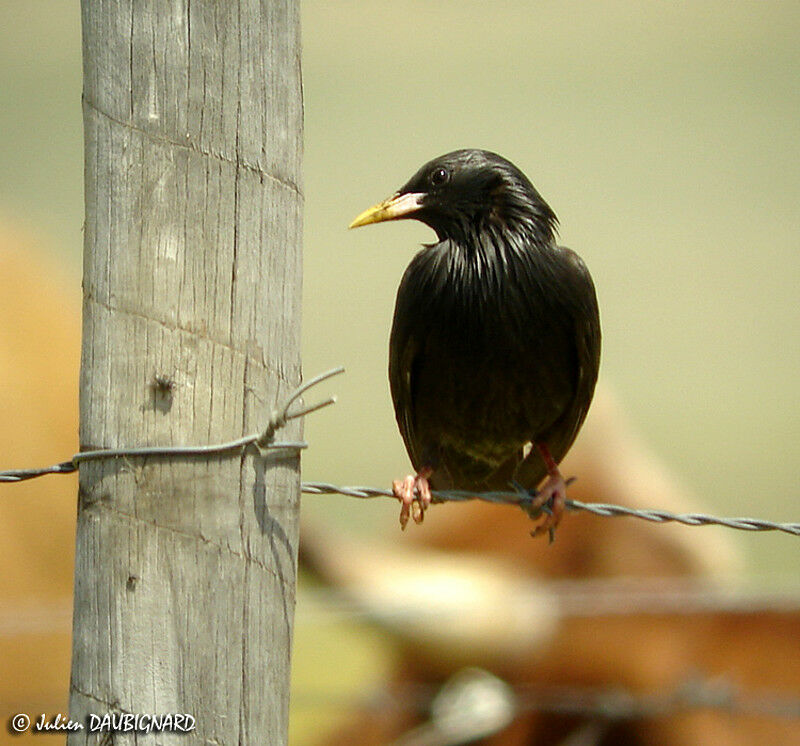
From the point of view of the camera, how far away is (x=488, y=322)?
3273 millimetres

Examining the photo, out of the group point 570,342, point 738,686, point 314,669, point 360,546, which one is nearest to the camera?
point 570,342

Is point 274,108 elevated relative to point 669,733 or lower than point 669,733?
elevated

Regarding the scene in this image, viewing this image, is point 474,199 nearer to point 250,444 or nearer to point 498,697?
point 250,444

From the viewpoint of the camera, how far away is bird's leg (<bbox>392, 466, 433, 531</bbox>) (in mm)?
3246

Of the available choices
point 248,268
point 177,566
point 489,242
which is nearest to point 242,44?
point 248,268

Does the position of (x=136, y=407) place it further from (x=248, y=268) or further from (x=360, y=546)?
(x=360, y=546)

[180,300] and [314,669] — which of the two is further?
[314,669]

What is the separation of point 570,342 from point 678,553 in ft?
9.24

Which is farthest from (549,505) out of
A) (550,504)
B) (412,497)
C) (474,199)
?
(474,199)

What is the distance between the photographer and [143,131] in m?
2.04

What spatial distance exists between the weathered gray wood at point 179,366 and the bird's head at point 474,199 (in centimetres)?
137

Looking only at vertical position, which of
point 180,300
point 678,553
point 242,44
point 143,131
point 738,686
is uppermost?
point 242,44

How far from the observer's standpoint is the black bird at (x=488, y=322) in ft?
10.7

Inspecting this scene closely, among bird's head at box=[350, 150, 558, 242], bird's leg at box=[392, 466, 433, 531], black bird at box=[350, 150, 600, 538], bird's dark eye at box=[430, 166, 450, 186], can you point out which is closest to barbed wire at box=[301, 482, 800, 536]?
bird's leg at box=[392, 466, 433, 531]
